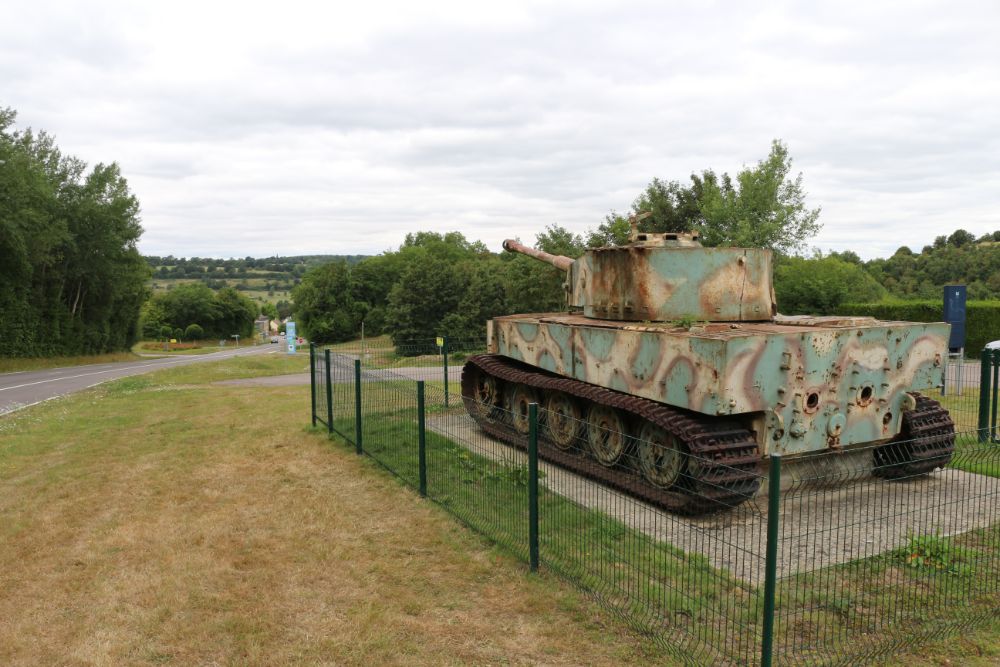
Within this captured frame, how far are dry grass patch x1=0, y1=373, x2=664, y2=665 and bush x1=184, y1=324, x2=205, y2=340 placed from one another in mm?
→ 86028

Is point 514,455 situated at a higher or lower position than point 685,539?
higher

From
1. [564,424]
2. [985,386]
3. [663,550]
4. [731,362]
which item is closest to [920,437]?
[985,386]

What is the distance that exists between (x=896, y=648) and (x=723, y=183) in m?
34.9

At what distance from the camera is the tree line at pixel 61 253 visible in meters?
Answer: 27.0

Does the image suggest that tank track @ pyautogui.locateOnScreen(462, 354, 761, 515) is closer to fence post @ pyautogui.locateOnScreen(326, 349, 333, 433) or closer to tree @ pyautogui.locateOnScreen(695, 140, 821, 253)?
fence post @ pyautogui.locateOnScreen(326, 349, 333, 433)

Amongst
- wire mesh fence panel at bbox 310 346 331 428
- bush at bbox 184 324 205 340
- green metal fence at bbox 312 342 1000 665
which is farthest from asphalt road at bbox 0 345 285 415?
bush at bbox 184 324 205 340

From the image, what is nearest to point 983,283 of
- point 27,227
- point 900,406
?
point 900,406

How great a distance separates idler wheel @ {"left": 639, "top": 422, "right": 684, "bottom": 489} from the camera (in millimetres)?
7566

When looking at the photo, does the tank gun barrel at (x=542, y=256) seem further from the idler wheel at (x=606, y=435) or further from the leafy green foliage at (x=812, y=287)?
the leafy green foliage at (x=812, y=287)

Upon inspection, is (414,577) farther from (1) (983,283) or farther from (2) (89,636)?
(1) (983,283)

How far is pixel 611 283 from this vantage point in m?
9.55

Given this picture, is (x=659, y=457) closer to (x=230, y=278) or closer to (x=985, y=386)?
(x=985, y=386)

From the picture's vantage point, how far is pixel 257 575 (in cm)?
600

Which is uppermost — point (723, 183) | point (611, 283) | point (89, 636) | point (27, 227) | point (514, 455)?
point (723, 183)
